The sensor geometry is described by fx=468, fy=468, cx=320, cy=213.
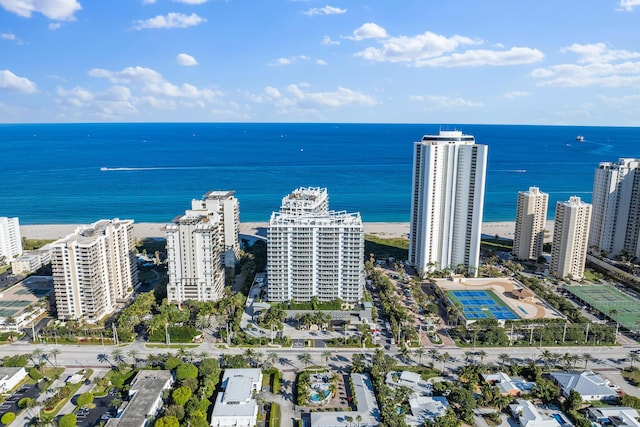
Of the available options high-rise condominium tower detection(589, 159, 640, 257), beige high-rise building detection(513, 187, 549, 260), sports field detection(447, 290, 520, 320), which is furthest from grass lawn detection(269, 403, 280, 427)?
high-rise condominium tower detection(589, 159, 640, 257)

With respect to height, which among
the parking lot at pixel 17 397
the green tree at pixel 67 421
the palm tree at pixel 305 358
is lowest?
the parking lot at pixel 17 397

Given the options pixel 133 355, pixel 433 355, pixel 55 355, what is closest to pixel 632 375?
pixel 433 355

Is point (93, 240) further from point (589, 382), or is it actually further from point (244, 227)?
point (589, 382)

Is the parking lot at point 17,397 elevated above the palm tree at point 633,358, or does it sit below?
below

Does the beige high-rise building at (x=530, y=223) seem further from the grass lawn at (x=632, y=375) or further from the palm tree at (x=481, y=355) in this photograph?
the palm tree at (x=481, y=355)

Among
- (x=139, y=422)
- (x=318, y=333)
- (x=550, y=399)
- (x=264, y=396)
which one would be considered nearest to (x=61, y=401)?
(x=139, y=422)

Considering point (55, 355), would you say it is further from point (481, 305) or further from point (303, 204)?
point (481, 305)

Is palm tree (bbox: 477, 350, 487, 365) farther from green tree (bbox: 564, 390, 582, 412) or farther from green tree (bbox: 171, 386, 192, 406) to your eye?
green tree (bbox: 171, 386, 192, 406)

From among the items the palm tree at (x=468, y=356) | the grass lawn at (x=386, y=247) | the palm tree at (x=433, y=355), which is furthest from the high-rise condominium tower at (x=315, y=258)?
the grass lawn at (x=386, y=247)
